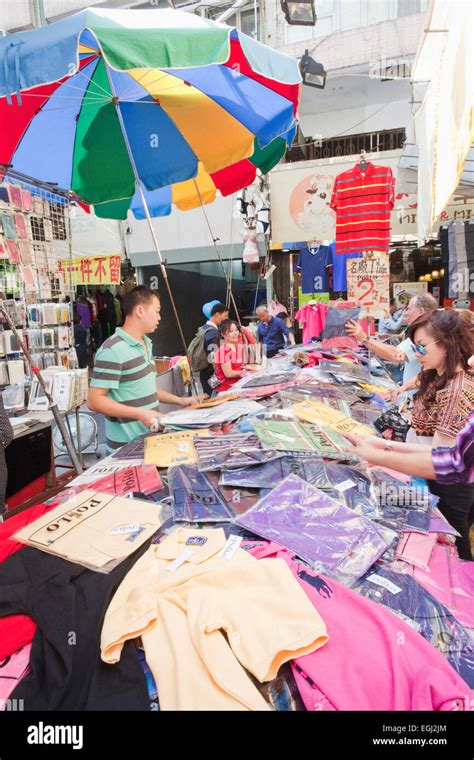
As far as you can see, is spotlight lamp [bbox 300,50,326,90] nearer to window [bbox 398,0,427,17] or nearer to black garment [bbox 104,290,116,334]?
window [bbox 398,0,427,17]

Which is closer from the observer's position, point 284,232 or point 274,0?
point 284,232

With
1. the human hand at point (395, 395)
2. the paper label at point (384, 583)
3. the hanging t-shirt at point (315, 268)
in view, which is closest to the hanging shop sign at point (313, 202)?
the hanging t-shirt at point (315, 268)

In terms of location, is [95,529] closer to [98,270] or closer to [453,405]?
[453,405]

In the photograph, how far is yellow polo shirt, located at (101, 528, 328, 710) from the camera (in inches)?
34.7

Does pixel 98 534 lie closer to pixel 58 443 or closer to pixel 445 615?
pixel 445 615

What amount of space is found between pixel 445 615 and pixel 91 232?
8.95 metres

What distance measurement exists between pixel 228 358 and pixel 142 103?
2.52 metres

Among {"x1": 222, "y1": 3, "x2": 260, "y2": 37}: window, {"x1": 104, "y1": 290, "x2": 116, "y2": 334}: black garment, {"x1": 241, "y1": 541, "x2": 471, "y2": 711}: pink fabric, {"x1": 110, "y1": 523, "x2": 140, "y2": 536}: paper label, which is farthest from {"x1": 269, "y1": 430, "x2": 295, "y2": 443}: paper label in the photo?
{"x1": 222, "y1": 3, "x2": 260, "y2": 37}: window

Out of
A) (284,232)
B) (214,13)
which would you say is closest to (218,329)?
(284,232)

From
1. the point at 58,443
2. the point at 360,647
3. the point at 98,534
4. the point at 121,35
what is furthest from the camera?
the point at 58,443

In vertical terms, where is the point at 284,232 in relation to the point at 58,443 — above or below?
above

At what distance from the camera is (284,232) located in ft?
32.1

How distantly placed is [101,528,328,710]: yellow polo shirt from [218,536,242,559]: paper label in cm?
2

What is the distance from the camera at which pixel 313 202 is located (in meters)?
9.31
